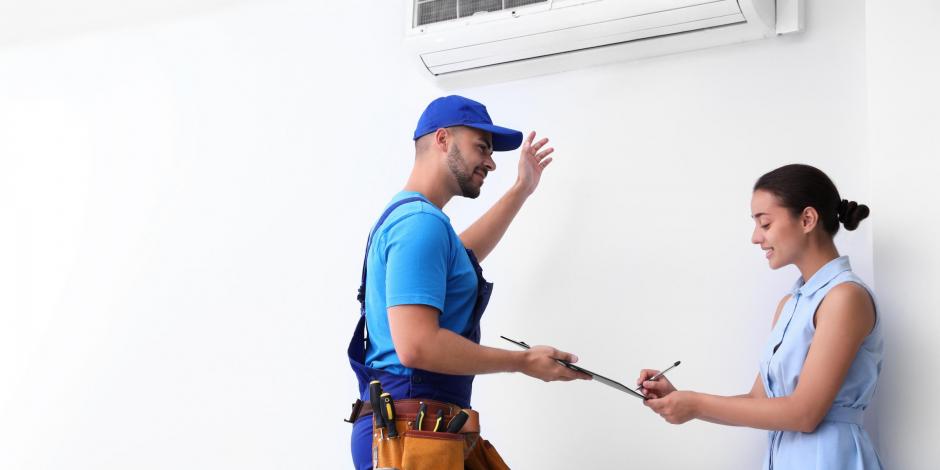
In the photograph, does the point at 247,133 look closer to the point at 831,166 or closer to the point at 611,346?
the point at 611,346

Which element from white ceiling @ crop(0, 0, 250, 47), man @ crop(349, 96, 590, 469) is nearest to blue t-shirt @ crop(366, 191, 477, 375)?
man @ crop(349, 96, 590, 469)

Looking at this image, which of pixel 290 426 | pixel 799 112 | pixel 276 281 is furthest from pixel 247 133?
pixel 799 112

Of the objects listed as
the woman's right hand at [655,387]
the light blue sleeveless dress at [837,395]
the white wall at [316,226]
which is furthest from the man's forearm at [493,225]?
the light blue sleeveless dress at [837,395]

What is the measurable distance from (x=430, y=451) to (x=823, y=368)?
79 cm

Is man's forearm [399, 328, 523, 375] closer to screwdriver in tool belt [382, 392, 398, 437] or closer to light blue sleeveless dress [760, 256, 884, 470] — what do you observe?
screwdriver in tool belt [382, 392, 398, 437]

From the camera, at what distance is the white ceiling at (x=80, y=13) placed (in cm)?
347

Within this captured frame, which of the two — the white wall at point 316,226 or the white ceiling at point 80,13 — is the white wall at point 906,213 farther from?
the white ceiling at point 80,13

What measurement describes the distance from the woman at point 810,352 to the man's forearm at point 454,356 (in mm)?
370

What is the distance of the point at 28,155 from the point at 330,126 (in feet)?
4.42

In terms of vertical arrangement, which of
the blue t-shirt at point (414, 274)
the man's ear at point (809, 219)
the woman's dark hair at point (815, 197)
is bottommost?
the blue t-shirt at point (414, 274)

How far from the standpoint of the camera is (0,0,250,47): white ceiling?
3.47 m

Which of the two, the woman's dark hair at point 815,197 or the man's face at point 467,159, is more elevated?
the man's face at point 467,159

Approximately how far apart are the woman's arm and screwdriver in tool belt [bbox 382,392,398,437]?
70 cm

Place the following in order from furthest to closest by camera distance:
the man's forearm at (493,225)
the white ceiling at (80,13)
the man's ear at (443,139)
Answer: the white ceiling at (80,13), the man's forearm at (493,225), the man's ear at (443,139)
